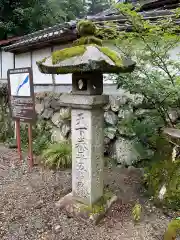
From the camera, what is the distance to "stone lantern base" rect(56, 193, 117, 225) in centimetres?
356

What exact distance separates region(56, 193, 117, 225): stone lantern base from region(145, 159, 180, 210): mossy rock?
0.84 metres

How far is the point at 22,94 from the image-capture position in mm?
5766

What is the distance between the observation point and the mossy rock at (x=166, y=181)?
3902 millimetres

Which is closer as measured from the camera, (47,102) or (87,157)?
(87,157)

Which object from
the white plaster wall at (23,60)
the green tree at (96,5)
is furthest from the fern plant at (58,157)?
the green tree at (96,5)

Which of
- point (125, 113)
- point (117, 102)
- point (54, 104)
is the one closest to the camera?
point (125, 113)

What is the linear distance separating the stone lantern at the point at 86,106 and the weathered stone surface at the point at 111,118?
8.26 ft

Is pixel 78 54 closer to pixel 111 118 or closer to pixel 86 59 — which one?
pixel 86 59

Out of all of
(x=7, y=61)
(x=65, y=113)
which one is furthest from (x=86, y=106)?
(x=7, y=61)

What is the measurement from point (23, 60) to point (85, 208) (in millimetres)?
7500

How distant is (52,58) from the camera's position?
336cm

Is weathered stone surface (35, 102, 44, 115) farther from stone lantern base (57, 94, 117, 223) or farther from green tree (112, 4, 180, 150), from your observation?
stone lantern base (57, 94, 117, 223)

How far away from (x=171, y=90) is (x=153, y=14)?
7.36ft

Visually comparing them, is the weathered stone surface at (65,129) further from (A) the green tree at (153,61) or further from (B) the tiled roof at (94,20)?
(A) the green tree at (153,61)
